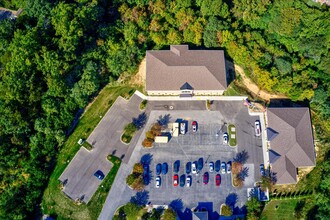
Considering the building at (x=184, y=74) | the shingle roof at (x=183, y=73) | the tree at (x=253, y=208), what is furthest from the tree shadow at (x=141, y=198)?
the shingle roof at (x=183, y=73)

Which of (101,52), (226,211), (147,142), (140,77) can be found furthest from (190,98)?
(226,211)

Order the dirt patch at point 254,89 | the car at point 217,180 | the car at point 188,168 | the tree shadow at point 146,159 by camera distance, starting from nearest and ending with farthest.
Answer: the car at point 217,180, the car at point 188,168, the tree shadow at point 146,159, the dirt patch at point 254,89

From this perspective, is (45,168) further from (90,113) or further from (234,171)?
(234,171)

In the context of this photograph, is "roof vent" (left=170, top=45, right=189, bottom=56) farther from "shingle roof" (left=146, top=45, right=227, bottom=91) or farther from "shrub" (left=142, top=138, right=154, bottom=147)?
"shrub" (left=142, top=138, right=154, bottom=147)

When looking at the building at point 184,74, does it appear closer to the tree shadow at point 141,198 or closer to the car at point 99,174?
the car at point 99,174

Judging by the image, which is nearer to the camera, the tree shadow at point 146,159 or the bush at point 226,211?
the bush at point 226,211

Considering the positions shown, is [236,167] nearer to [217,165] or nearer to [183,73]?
[217,165]
